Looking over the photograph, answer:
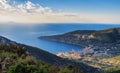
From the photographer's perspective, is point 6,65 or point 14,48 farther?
point 14,48

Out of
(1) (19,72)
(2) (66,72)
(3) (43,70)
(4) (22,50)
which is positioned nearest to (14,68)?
(1) (19,72)

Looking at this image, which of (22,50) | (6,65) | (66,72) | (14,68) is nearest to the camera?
(14,68)

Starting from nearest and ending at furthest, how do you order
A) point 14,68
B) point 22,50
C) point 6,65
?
point 14,68, point 6,65, point 22,50

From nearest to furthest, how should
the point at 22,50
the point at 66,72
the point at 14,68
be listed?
the point at 14,68, the point at 66,72, the point at 22,50

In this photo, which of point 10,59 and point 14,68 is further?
point 10,59

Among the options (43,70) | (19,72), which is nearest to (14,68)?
(19,72)

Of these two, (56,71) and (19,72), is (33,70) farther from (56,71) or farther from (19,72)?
(56,71)

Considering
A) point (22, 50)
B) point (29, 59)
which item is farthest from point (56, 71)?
point (22, 50)

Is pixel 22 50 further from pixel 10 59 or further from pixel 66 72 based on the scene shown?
pixel 66 72
